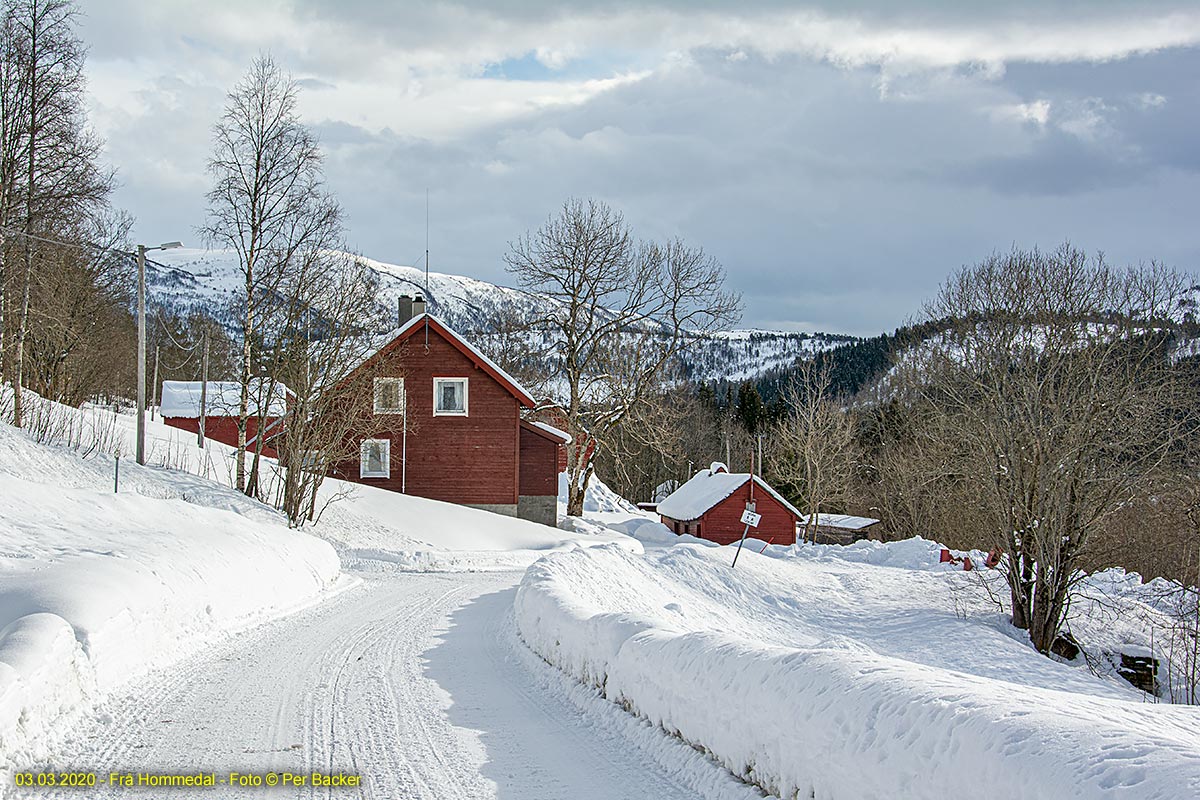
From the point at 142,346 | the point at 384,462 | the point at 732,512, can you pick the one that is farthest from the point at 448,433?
the point at 732,512

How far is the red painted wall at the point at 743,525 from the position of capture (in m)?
48.5

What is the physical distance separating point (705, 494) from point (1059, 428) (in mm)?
29451

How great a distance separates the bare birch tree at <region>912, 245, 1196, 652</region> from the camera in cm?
2158

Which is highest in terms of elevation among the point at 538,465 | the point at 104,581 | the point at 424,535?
the point at 538,465

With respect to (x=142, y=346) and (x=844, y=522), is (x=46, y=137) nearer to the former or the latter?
(x=142, y=346)

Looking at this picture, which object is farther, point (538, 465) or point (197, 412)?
point (197, 412)

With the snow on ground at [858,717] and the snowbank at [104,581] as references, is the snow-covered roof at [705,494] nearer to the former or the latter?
the snowbank at [104,581]

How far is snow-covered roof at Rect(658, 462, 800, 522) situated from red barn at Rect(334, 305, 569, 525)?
14.3m

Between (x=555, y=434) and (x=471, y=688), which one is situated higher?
(x=555, y=434)

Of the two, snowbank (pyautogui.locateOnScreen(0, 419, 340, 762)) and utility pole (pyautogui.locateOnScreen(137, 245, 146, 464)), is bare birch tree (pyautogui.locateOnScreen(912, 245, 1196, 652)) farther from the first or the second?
utility pole (pyautogui.locateOnScreen(137, 245, 146, 464))

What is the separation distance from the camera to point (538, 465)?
40.2 meters

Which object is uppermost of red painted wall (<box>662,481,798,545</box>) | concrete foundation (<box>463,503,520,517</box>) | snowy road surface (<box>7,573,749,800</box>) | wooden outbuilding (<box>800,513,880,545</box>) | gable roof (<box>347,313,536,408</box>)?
gable roof (<box>347,313,536,408</box>)

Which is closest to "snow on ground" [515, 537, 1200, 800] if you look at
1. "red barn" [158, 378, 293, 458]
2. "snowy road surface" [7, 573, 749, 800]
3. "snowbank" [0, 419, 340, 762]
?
"snowy road surface" [7, 573, 749, 800]

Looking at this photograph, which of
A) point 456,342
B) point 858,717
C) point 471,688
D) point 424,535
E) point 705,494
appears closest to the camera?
point 858,717
